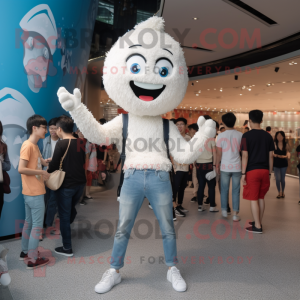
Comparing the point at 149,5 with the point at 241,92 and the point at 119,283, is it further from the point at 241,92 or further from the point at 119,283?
the point at 241,92

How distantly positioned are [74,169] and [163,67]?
4.22 feet

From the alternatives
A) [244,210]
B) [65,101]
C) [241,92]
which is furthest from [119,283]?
[241,92]

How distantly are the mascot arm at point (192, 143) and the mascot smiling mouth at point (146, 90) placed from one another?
0.34 meters

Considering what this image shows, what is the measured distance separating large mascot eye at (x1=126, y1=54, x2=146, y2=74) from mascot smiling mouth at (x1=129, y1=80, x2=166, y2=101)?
0.25ft

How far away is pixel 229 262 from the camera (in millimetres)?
2699

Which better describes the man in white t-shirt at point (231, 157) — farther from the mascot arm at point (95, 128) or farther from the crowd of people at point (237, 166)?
the mascot arm at point (95, 128)

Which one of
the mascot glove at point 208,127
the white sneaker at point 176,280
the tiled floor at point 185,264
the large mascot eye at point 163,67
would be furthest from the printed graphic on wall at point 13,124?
the mascot glove at point 208,127

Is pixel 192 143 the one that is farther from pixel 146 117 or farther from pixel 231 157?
pixel 231 157

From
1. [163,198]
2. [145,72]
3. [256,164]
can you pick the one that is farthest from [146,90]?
[256,164]

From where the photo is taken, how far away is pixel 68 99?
1886 millimetres

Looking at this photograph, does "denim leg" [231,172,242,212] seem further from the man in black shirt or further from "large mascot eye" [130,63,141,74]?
"large mascot eye" [130,63,141,74]

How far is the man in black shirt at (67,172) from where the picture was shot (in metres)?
2.71

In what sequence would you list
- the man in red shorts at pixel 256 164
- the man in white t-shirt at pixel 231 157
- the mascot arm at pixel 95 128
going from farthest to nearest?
the man in white t-shirt at pixel 231 157
the man in red shorts at pixel 256 164
the mascot arm at pixel 95 128

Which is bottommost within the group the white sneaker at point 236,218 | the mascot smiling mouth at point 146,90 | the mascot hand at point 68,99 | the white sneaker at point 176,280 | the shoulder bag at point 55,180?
the white sneaker at point 236,218
